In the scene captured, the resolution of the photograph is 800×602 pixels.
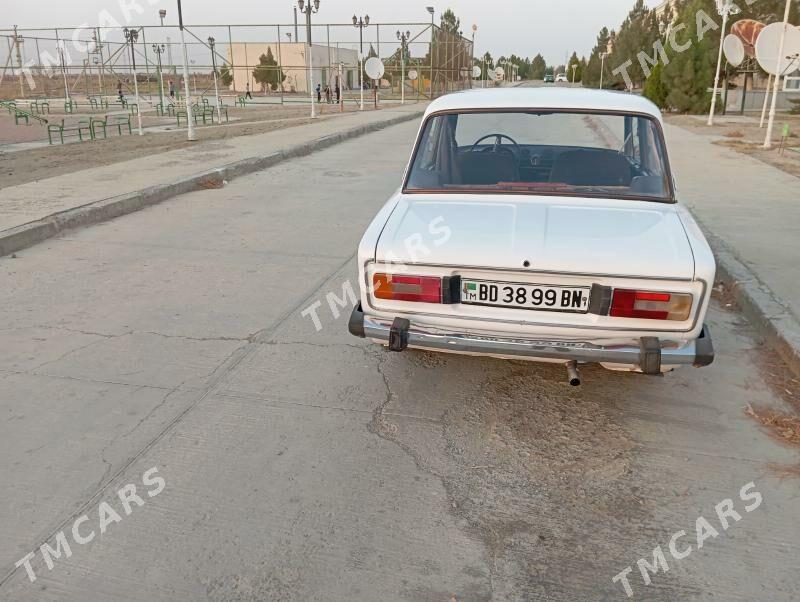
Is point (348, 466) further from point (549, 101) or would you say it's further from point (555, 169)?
point (549, 101)

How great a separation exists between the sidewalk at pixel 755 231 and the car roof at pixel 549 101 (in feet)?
5.71

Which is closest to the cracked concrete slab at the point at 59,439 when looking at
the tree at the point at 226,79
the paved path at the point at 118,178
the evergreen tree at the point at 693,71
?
the paved path at the point at 118,178

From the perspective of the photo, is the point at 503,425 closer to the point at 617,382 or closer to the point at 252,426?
the point at 617,382

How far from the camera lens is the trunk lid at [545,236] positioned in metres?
3.04

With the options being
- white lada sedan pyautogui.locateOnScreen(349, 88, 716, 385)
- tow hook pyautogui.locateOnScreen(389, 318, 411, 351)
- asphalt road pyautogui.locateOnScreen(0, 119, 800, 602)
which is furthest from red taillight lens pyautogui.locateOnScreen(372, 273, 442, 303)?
asphalt road pyautogui.locateOnScreen(0, 119, 800, 602)

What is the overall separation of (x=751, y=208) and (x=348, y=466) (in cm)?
740

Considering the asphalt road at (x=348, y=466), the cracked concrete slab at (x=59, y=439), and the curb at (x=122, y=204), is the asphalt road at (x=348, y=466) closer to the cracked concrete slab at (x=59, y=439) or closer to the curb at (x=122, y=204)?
the cracked concrete slab at (x=59, y=439)

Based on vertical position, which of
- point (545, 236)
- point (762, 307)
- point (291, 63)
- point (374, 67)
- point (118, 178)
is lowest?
point (762, 307)

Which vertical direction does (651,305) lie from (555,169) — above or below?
below

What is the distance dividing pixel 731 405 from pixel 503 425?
4.49 feet

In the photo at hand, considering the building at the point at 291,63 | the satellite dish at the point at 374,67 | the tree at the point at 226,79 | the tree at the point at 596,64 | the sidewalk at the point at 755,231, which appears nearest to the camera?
the sidewalk at the point at 755,231

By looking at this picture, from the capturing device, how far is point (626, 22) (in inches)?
2415

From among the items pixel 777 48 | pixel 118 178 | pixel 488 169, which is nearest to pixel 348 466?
pixel 488 169

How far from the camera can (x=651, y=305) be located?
120 inches
